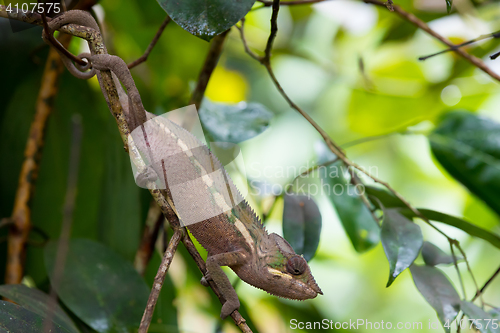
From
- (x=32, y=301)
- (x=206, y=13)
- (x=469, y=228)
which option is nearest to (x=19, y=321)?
(x=32, y=301)

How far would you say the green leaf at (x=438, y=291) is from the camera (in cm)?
102

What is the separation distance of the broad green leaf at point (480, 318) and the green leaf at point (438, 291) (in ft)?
0.07

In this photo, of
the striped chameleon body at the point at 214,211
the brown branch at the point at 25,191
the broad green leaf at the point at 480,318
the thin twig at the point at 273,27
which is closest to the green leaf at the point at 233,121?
the striped chameleon body at the point at 214,211

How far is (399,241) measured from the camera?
1.07 metres

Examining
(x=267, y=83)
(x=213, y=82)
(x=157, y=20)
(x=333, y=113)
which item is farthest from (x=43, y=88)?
(x=333, y=113)

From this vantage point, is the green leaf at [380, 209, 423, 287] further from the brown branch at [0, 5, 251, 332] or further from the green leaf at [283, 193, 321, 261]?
the brown branch at [0, 5, 251, 332]

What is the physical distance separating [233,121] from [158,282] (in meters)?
0.79

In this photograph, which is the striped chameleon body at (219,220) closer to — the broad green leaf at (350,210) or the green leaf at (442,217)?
the broad green leaf at (350,210)

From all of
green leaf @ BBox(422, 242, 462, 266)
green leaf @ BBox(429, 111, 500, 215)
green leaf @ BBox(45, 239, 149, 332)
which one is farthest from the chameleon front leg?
green leaf @ BBox(429, 111, 500, 215)

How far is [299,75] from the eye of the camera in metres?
3.42

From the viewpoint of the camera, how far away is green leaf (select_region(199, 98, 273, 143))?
1.42 meters

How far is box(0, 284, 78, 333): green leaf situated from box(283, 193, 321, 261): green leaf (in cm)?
65

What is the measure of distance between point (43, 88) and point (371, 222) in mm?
1225

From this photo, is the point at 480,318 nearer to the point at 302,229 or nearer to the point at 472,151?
the point at 302,229
